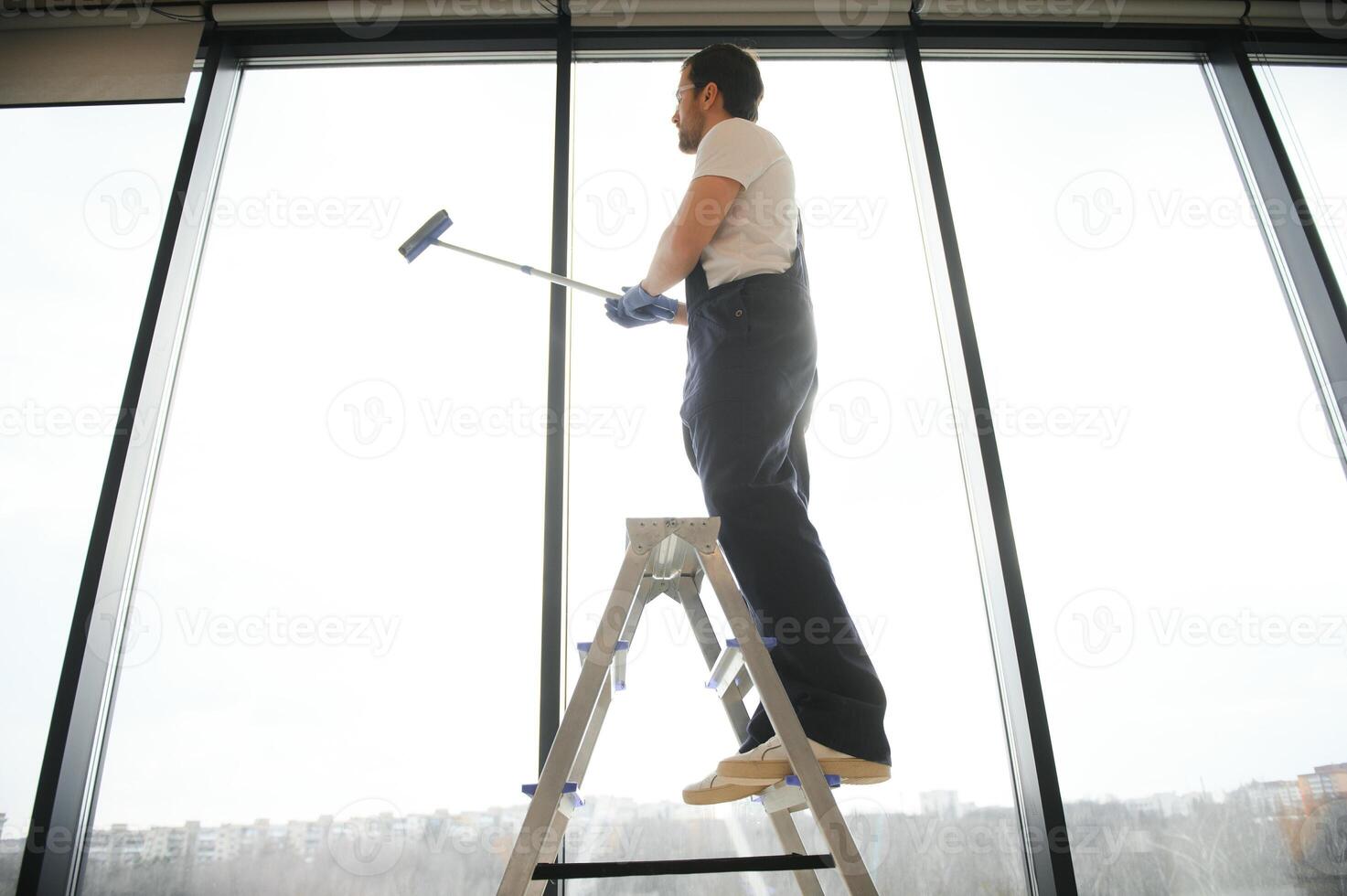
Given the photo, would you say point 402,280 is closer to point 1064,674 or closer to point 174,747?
point 174,747

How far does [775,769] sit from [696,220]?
0.82 metres

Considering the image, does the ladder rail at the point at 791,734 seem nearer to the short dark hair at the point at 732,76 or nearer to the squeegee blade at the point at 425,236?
the short dark hair at the point at 732,76

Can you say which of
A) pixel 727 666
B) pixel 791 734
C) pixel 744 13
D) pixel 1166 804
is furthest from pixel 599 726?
pixel 744 13

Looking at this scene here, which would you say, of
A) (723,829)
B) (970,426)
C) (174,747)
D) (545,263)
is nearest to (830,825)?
(723,829)

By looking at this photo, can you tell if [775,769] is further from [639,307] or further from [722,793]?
[639,307]

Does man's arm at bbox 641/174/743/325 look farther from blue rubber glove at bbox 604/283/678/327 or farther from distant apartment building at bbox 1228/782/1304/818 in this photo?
distant apartment building at bbox 1228/782/1304/818

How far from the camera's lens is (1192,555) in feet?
6.08

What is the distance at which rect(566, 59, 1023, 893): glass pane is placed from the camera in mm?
1555

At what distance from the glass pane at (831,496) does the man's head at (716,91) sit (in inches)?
10.1

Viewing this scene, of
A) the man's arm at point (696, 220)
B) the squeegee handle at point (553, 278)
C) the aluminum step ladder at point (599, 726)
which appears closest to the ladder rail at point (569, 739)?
the aluminum step ladder at point (599, 726)

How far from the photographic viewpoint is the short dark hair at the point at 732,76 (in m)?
1.40

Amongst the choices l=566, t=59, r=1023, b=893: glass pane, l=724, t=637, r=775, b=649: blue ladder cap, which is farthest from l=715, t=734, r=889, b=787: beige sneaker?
l=566, t=59, r=1023, b=893: glass pane

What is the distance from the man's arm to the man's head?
0.29 meters

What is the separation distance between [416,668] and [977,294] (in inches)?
70.8
